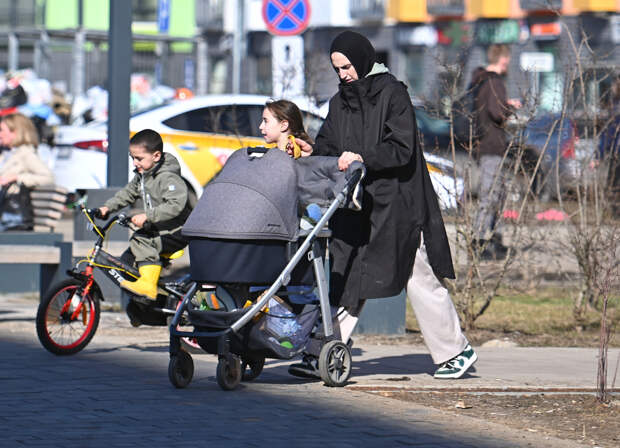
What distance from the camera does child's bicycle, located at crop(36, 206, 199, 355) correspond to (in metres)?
8.79

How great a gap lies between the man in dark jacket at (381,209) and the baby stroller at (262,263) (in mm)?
190

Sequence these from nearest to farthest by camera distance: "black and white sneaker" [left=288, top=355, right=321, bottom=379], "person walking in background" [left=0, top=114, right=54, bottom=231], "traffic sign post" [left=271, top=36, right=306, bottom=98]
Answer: "black and white sneaker" [left=288, top=355, right=321, bottom=379] → "traffic sign post" [left=271, top=36, right=306, bottom=98] → "person walking in background" [left=0, top=114, right=54, bottom=231]

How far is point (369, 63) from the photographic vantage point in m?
7.56

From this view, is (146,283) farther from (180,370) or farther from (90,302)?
(180,370)

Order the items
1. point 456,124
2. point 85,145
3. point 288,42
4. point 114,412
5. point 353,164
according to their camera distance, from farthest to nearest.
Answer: point 85,145 → point 288,42 → point 456,124 → point 353,164 → point 114,412

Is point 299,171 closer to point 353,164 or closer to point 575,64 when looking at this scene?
point 353,164

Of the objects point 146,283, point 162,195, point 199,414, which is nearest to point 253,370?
point 199,414

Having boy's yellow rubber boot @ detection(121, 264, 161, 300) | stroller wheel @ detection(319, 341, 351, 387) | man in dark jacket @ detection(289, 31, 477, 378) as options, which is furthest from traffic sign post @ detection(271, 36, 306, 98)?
stroller wheel @ detection(319, 341, 351, 387)

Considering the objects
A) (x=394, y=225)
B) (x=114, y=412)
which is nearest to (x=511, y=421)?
(x=394, y=225)

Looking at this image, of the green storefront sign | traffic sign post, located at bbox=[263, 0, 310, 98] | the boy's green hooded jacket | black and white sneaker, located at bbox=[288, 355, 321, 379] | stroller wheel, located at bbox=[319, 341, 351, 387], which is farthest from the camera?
the green storefront sign

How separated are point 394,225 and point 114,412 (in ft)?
6.05

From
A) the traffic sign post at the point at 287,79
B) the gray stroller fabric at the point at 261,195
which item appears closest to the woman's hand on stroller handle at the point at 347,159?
the gray stroller fabric at the point at 261,195

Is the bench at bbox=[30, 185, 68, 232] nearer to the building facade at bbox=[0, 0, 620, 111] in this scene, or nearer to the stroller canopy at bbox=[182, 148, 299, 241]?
the stroller canopy at bbox=[182, 148, 299, 241]

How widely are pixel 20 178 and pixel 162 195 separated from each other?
4.80 m
